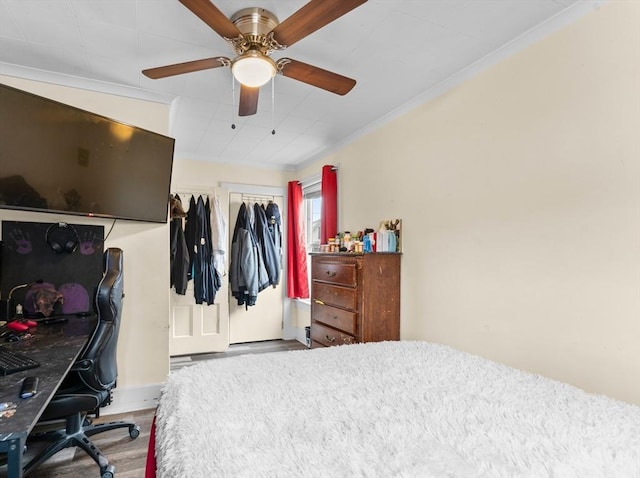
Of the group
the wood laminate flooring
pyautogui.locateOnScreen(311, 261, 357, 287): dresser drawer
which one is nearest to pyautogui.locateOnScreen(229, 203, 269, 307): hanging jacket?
pyautogui.locateOnScreen(311, 261, 357, 287): dresser drawer

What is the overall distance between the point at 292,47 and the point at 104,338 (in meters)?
1.81

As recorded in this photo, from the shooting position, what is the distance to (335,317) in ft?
8.75

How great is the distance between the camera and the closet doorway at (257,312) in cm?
411

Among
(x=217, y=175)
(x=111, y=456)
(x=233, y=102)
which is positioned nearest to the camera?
(x=111, y=456)

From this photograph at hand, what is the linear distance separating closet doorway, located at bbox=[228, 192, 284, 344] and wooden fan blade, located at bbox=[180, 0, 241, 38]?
8.92 ft

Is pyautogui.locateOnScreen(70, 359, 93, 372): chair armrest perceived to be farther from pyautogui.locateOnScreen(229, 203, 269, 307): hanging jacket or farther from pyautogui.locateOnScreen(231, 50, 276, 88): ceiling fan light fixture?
pyautogui.locateOnScreen(229, 203, 269, 307): hanging jacket

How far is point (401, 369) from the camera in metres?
1.42

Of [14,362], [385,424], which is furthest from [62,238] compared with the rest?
[385,424]

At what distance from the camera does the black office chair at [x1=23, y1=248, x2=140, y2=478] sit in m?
1.66

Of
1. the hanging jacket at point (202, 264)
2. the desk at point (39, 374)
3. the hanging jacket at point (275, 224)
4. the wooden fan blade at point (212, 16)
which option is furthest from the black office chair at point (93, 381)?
the hanging jacket at point (275, 224)

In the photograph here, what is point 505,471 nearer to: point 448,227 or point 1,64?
point 448,227

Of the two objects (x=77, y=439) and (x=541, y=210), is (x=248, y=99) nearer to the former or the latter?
(x=541, y=210)

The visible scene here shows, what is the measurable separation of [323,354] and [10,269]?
2.06 metres

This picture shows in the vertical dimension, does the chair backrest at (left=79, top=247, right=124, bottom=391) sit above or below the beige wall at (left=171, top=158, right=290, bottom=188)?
below
